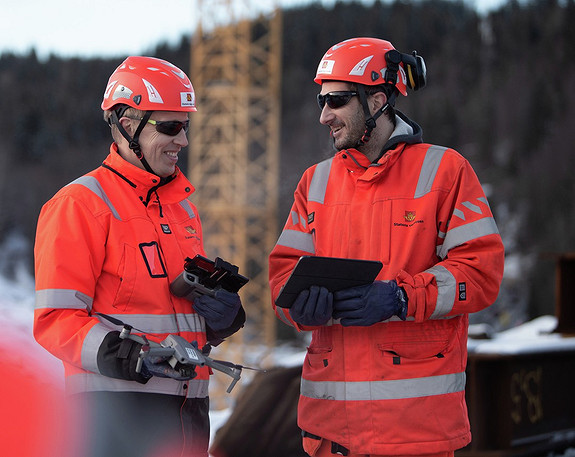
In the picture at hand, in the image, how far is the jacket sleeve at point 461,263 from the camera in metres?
2.59

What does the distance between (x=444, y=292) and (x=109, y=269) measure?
1096 millimetres

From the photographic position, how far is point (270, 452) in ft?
17.7

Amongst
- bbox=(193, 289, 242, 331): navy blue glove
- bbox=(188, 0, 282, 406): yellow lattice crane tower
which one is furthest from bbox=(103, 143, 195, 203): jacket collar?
bbox=(188, 0, 282, 406): yellow lattice crane tower

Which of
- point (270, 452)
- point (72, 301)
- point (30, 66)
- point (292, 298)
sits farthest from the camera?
point (30, 66)

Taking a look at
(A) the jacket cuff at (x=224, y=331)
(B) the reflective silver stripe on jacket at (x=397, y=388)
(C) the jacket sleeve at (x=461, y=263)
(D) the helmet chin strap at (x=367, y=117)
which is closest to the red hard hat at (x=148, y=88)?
(D) the helmet chin strap at (x=367, y=117)

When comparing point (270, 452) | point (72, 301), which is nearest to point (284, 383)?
point (270, 452)

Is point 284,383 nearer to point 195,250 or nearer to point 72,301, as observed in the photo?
point 195,250

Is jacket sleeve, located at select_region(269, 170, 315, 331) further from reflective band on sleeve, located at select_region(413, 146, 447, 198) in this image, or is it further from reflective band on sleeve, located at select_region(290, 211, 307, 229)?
reflective band on sleeve, located at select_region(413, 146, 447, 198)

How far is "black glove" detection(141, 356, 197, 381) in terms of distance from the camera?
2332 mm

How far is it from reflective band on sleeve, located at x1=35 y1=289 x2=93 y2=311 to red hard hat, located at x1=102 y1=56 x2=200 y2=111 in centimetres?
69

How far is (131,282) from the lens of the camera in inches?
98.6

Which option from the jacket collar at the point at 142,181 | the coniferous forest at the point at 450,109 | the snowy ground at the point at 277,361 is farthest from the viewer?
the coniferous forest at the point at 450,109

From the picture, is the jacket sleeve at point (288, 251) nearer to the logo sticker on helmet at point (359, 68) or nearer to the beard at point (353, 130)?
the beard at point (353, 130)

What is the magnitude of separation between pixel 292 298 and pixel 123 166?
0.73 meters
